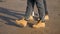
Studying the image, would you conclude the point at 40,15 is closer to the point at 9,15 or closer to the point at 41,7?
the point at 41,7

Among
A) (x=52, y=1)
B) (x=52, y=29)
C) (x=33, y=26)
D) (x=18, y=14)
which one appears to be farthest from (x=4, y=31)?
(x=52, y=1)

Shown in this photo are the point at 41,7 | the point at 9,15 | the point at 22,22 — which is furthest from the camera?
the point at 9,15

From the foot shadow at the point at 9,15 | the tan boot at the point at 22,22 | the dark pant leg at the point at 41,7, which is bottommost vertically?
the tan boot at the point at 22,22

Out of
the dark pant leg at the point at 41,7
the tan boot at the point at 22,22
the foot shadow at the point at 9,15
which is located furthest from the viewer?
the foot shadow at the point at 9,15

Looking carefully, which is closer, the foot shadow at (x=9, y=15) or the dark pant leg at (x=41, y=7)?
the dark pant leg at (x=41, y=7)

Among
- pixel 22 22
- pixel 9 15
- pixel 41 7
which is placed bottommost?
pixel 22 22

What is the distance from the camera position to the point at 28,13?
6738 mm

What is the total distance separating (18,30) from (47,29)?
0.85 metres

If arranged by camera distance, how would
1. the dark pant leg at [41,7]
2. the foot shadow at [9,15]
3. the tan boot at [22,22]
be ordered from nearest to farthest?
1. the dark pant leg at [41,7]
2. the tan boot at [22,22]
3. the foot shadow at [9,15]

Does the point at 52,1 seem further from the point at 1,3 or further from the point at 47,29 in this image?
the point at 47,29

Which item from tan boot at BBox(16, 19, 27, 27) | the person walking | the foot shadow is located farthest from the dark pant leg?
the foot shadow

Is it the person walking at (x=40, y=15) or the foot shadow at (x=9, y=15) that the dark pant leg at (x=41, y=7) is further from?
the foot shadow at (x=9, y=15)

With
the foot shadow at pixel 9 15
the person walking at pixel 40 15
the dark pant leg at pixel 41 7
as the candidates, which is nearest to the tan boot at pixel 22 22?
the person walking at pixel 40 15

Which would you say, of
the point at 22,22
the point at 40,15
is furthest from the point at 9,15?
the point at 40,15
